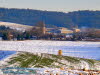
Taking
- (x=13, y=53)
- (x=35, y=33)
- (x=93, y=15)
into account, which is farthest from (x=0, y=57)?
(x=93, y=15)

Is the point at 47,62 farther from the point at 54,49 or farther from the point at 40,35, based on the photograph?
the point at 40,35

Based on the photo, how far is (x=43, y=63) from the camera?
3253 cm

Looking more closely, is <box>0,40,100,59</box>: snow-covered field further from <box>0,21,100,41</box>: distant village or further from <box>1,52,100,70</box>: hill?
<box>0,21,100,41</box>: distant village

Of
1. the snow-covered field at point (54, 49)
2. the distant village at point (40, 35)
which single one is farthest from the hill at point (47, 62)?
the distant village at point (40, 35)

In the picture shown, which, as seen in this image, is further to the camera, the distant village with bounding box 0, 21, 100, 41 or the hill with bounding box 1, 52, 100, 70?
the distant village with bounding box 0, 21, 100, 41

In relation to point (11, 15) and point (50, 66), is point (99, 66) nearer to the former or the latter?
point (50, 66)

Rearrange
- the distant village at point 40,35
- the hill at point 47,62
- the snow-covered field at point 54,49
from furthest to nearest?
the distant village at point 40,35 → the snow-covered field at point 54,49 → the hill at point 47,62

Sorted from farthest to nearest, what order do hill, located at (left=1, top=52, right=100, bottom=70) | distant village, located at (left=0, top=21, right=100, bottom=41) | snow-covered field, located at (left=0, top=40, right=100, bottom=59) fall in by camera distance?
Answer: 1. distant village, located at (left=0, top=21, right=100, bottom=41)
2. snow-covered field, located at (left=0, top=40, right=100, bottom=59)
3. hill, located at (left=1, top=52, right=100, bottom=70)

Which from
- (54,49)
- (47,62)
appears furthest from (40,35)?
(47,62)

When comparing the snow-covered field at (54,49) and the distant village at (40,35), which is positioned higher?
the snow-covered field at (54,49)

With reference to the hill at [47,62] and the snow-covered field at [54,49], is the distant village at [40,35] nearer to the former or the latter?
the snow-covered field at [54,49]

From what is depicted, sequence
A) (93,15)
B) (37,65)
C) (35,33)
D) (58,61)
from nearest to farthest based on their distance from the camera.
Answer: (37,65), (58,61), (35,33), (93,15)

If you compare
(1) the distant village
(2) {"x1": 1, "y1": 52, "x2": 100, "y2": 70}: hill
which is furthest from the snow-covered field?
(1) the distant village

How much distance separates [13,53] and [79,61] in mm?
→ 4502
